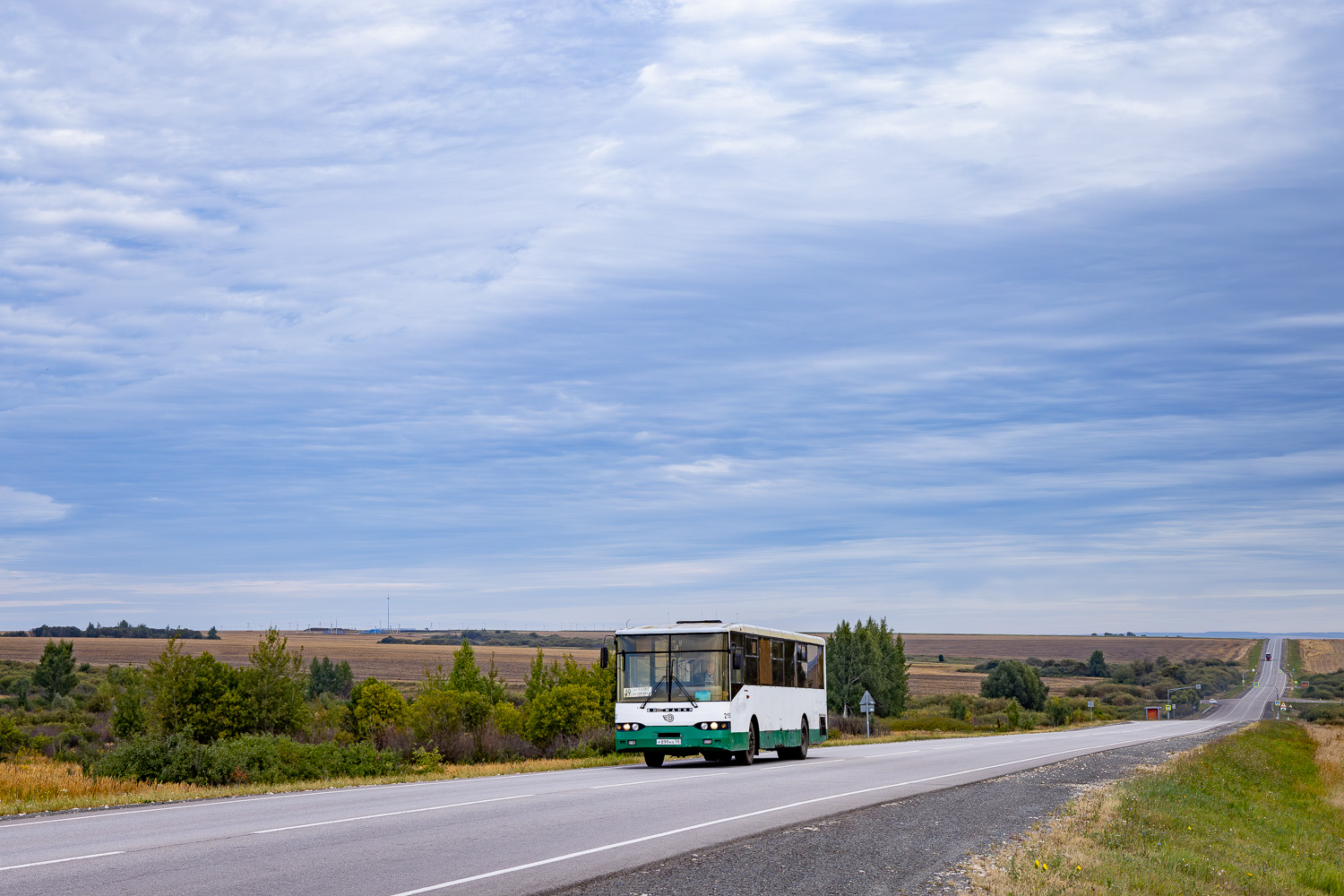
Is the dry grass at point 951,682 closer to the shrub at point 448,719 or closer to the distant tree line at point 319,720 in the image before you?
the distant tree line at point 319,720

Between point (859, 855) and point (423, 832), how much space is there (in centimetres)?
452

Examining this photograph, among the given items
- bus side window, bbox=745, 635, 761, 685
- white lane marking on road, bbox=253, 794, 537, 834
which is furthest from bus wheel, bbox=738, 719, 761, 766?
white lane marking on road, bbox=253, 794, 537, 834

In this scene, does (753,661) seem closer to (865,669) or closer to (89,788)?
(89,788)

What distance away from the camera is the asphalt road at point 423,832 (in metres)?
9.34

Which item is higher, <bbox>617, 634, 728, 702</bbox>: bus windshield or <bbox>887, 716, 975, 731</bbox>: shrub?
<bbox>617, 634, 728, 702</bbox>: bus windshield

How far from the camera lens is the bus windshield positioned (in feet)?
79.2

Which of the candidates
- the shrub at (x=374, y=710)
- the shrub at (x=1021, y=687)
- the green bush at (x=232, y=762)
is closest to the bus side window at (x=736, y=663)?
the green bush at (x=232, y=762)

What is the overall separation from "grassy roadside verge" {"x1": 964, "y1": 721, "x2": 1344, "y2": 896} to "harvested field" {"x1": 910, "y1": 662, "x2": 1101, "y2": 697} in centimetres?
10162

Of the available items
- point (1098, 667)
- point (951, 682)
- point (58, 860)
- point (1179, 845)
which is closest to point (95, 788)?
point (58, 860)

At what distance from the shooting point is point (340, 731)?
34469 millimetres

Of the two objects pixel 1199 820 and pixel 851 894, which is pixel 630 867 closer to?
pixel 851 894

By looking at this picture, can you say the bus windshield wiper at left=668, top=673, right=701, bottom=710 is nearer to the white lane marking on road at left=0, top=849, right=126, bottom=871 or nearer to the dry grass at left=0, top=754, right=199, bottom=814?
the dry grass at left=0, top=754, right=199, bottom=814

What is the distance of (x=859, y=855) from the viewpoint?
37.2ft

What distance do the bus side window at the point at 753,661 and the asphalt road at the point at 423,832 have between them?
3557 mm
